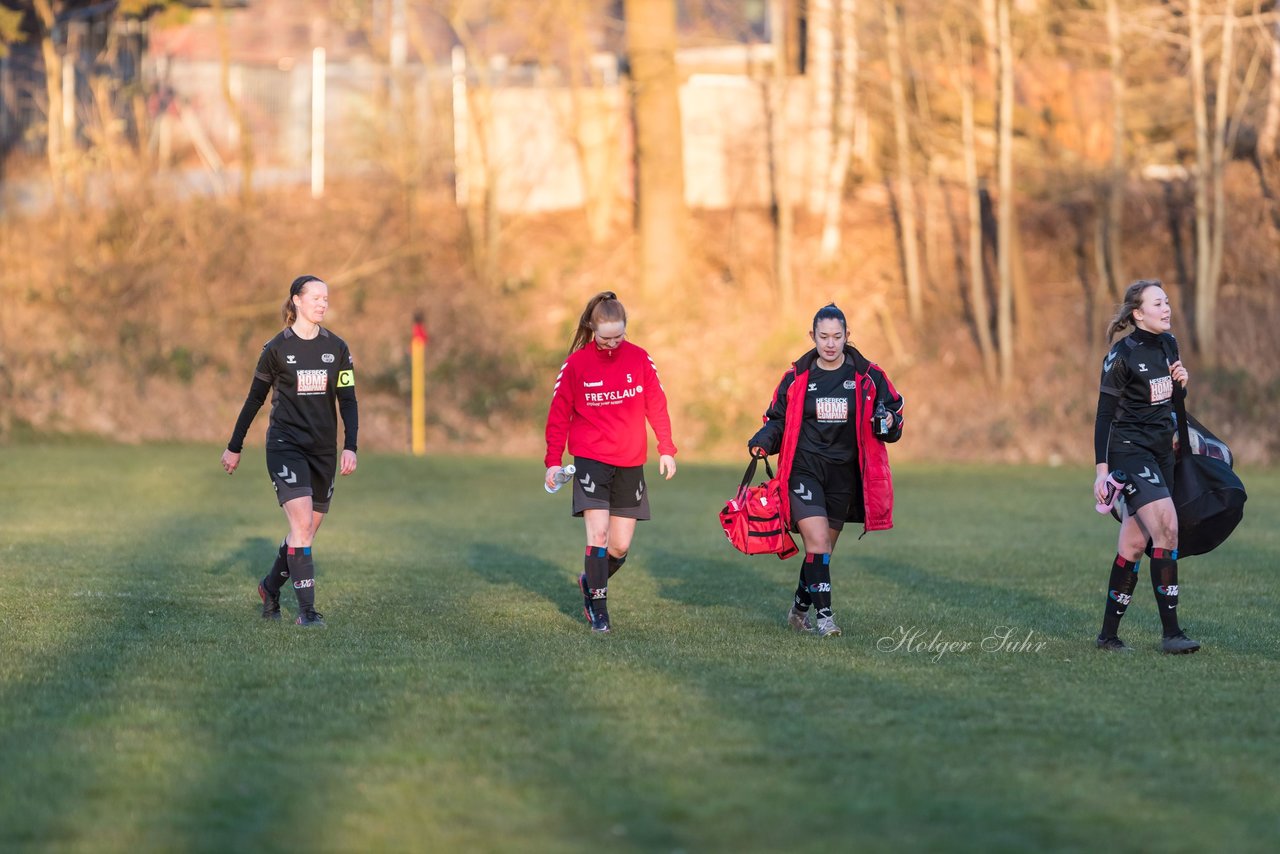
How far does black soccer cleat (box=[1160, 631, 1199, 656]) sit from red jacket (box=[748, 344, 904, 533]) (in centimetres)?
152

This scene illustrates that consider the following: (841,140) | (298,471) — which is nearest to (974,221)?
(841,140)

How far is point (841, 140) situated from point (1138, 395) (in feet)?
76.1

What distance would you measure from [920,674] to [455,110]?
2582 cm

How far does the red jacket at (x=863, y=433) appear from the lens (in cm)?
898

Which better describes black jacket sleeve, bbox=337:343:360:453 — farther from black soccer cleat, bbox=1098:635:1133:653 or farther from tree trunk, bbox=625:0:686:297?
tree trunk, bbox=625:0:686:297

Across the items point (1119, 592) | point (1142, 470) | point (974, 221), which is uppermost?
point (974, 221)

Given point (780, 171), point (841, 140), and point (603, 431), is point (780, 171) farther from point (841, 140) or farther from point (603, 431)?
point (603, 431)

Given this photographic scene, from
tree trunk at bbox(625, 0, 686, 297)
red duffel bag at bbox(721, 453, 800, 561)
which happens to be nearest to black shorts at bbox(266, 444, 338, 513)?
red duffel bag at bbox(721, 453, 800, 561)

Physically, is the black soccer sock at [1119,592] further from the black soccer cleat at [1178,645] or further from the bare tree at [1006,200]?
the bare tree at [1006,200]

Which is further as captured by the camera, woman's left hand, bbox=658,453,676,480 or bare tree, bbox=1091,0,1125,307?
bare tree, bbox=1091,0,1125,307

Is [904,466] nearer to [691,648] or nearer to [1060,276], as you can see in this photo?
[1060,276]

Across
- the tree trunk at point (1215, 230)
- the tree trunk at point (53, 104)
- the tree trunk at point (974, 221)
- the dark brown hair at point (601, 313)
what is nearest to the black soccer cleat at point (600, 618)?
the dark brown hair at point (601, 313)

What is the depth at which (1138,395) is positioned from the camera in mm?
8414

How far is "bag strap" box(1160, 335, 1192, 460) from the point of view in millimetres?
8445
